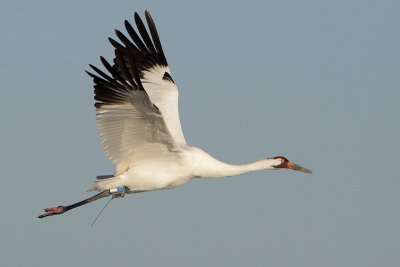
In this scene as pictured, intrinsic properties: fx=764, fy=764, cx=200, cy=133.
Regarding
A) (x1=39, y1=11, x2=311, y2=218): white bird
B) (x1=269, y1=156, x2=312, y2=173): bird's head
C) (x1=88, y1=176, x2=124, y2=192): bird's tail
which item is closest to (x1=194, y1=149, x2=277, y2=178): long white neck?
(x1=39, y1=11, x2=311, y2=218): white bird

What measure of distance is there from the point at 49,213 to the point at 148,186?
10.6 ft

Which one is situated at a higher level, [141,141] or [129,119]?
[129,119]

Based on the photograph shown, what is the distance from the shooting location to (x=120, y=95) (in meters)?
16.2

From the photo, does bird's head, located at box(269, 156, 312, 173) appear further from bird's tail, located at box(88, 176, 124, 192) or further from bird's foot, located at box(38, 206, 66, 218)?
bird's foot, located at box(38, 206, 66, 218)

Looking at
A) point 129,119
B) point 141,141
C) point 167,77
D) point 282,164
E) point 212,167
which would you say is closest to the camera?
point 129,119

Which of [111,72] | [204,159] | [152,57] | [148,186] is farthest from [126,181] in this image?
[152,57]

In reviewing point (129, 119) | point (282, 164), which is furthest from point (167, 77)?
point (129, 119)

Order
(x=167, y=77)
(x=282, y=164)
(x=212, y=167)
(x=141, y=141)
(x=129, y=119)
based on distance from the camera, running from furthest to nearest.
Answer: (x=167, y=77), (x=282, y=164), (x=212, y=167), (x=141, y=141), (x=129, y=119)

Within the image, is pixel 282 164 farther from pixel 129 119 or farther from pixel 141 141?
pixel 129 119

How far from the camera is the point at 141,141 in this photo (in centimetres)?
1747

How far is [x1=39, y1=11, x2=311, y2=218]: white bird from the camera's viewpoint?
16094mm

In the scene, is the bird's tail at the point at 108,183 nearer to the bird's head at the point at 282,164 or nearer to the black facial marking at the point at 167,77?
the bird's head at the point at 282,164

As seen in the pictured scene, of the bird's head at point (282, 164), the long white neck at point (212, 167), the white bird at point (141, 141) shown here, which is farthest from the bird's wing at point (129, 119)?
the bird's head at point (282, 164)

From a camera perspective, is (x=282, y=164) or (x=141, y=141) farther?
(x=282, y=164)
